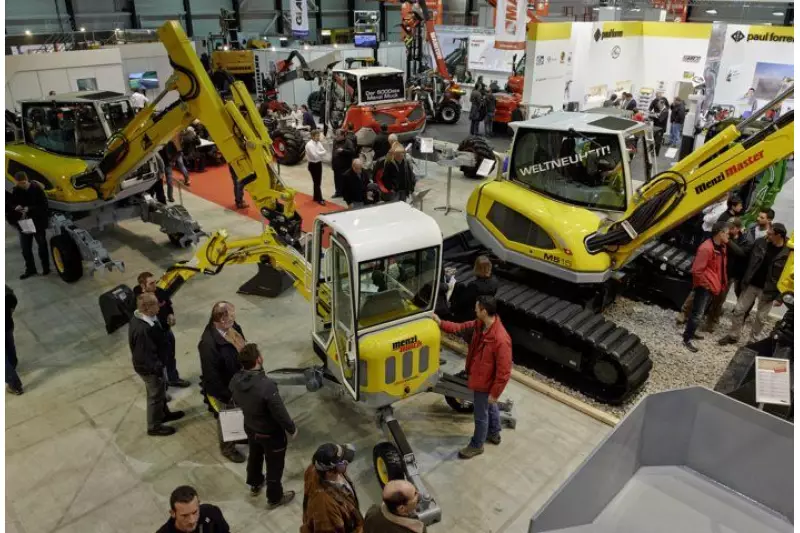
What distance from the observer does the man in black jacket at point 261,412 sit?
446 centimetres

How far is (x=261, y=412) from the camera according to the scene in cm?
452

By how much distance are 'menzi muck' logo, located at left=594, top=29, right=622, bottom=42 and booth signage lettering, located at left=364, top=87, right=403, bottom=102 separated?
728cm

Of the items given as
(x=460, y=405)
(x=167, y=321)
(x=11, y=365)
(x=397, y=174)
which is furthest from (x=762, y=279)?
(x=11, y=365)

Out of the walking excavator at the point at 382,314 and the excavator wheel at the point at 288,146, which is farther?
the excavator wheel at the point at 288,146

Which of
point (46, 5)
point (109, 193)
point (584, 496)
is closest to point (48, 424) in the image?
point (109, 193)

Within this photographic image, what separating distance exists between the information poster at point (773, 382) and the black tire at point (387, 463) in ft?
9.04

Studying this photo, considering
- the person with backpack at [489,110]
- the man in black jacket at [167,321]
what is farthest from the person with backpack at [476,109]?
the man in black jacket at [167,321]

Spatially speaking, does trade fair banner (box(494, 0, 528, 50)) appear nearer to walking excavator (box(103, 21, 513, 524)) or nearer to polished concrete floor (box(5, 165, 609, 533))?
polished concrete floor (box(5, 165, 609, 533))

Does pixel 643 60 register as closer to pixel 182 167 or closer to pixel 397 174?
pixel 397 174

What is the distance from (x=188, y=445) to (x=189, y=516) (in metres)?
2.50

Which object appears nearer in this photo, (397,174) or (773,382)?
(773,382)

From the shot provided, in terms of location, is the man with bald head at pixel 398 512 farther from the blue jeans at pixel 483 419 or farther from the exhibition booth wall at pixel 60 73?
the exhibition booth wall at pixel 60 73

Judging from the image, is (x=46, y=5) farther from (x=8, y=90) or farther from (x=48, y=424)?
(x=48, y=424)

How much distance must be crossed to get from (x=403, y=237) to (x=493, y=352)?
3.89 ft
